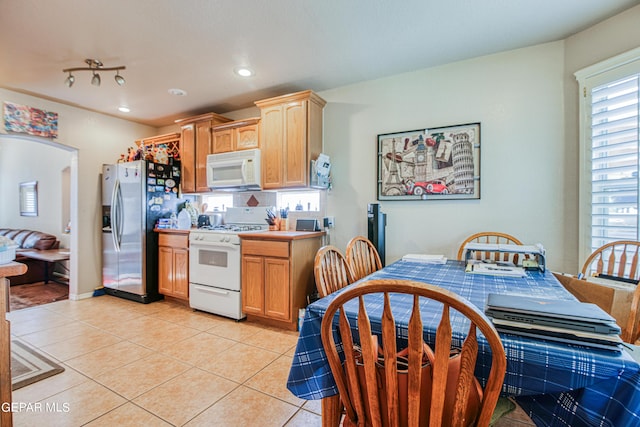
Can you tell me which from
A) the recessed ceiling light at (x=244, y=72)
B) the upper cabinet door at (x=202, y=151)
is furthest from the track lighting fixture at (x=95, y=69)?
the upper cabinet door at (x=202, y=151)

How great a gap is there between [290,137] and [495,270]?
91.9 inches

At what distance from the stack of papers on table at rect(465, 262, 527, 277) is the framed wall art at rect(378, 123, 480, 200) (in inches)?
34.0

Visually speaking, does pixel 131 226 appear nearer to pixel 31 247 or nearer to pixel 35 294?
pixel 35 294

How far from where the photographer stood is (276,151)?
3.37 metres

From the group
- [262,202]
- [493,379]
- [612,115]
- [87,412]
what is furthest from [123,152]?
[612,115]

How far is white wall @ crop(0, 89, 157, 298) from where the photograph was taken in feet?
13.0

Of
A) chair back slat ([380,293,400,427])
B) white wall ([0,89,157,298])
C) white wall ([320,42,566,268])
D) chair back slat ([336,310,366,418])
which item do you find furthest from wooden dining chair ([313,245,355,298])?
white wall ([0,89,157,298])

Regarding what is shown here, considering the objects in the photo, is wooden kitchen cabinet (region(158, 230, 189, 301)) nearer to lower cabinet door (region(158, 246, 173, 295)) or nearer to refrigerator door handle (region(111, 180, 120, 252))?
lower cabinet door (region(158, 246, 173, 295))

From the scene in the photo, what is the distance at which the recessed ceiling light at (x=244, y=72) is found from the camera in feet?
9.65

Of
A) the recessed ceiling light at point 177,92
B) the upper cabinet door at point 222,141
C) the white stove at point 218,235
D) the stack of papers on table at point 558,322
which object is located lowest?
the stack of papers on table at point 558,322

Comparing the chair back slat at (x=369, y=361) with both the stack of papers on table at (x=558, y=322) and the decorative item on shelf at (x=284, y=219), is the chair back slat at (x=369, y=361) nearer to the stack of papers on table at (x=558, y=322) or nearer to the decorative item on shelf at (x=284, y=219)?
the stack of papers on table at (x=558, y=322)

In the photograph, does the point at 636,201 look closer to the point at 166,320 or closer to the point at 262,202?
the point at 262,202

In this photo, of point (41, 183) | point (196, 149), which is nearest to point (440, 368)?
point (196, 149)

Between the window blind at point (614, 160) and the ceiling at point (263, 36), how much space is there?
596 millimetres
